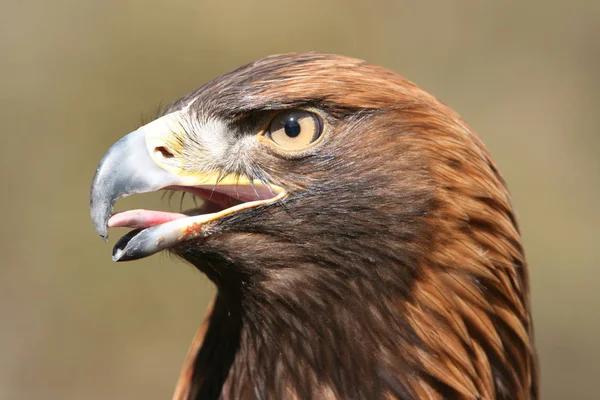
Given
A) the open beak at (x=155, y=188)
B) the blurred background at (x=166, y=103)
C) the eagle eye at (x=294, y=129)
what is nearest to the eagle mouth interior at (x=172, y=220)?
the open beak at (x=155, y=188)

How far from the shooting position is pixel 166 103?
5.71 m

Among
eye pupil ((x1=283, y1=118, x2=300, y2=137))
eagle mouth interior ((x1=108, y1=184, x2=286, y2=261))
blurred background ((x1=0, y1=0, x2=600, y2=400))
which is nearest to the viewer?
eagle mouth interior ((x1=108, y1=184, x2=286, y2=261))

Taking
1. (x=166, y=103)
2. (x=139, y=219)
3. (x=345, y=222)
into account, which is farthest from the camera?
(x=166, y=103)

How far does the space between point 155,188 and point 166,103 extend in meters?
3.29

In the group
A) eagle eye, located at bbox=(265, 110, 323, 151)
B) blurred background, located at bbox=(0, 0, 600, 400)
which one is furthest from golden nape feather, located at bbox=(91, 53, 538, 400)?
blurred background, located at bbox=(0, 0, 600, 400)

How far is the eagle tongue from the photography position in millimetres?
2465

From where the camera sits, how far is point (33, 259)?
7164 millimetres

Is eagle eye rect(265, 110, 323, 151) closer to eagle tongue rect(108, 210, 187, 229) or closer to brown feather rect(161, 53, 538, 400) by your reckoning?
brown feather rect(161, 53, 538, 400)

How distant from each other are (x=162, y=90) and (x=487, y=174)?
5.87 m

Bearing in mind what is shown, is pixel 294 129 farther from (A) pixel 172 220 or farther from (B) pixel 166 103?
(B) pixel 166 103

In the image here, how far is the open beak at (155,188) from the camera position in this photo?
244 centimetres

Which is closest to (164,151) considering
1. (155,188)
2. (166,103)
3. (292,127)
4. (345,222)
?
(155,188)

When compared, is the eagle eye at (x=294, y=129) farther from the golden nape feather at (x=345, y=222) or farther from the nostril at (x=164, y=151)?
the nostril at (x=164, y=151)

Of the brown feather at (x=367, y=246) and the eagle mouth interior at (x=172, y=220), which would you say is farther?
the brown feather at (x=367, y=246)
